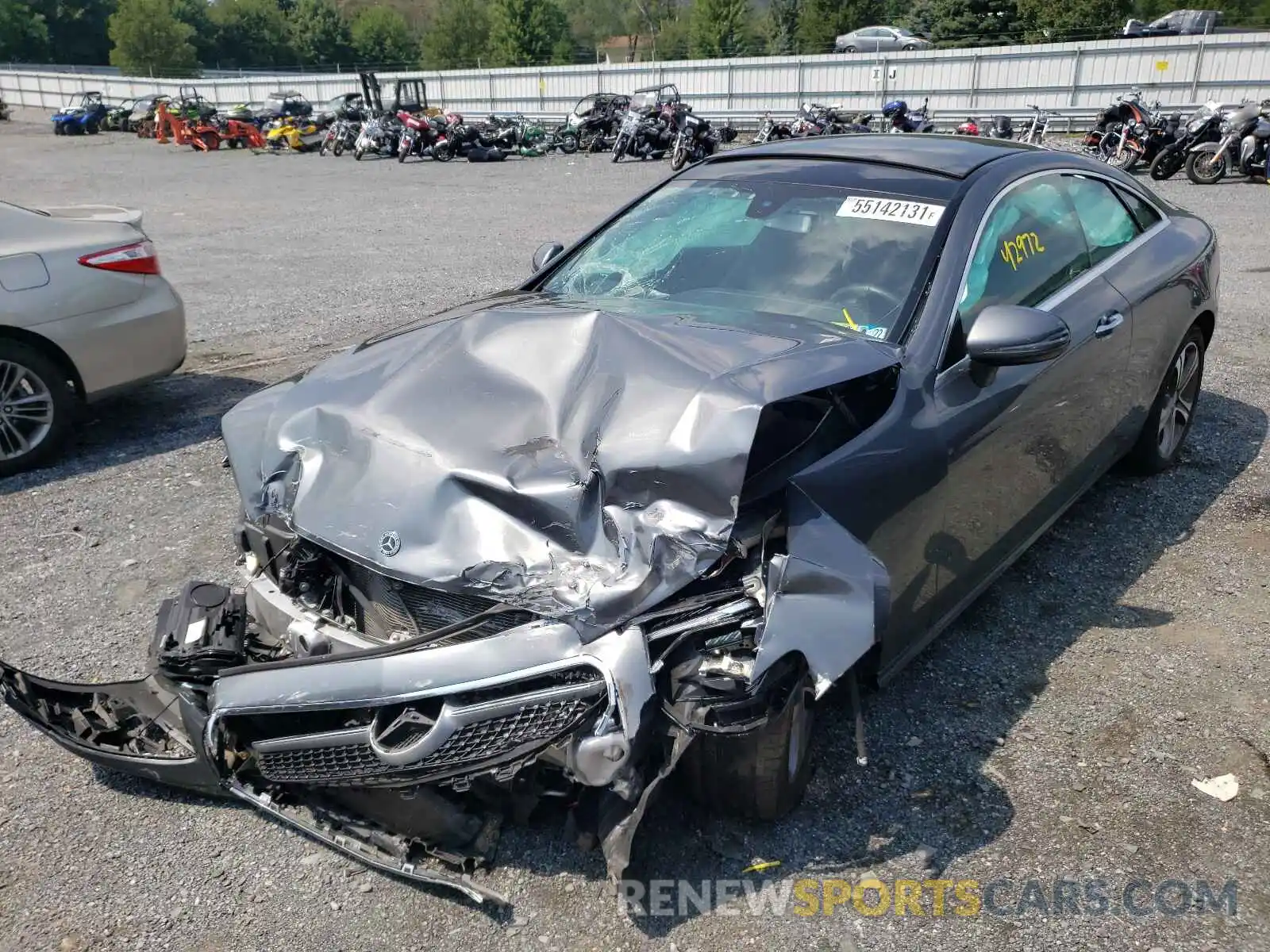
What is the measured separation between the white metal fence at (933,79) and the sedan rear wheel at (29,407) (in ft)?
80.2

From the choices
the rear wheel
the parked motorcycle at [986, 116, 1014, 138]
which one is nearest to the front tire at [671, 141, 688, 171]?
the parked motorcycle at [986, 116, 1014, 138]

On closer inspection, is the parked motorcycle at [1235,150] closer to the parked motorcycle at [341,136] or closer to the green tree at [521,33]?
the parked motorcycle at [341,136]

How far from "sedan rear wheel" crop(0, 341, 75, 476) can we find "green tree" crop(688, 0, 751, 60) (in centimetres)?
6324

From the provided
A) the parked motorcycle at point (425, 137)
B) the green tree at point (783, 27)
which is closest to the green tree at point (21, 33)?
the green tree at point (783, 27)

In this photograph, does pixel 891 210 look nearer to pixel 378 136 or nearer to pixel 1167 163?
pixel 1167 163

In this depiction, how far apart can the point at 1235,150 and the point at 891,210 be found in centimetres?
1558

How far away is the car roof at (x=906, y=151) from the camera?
3.87 m

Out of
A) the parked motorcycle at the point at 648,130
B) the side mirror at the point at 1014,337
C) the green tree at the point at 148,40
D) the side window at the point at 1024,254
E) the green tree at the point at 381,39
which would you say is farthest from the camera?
the green tree at the point at 381,39

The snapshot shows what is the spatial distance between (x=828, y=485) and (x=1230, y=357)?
5.67 meters

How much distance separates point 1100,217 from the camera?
4430mm

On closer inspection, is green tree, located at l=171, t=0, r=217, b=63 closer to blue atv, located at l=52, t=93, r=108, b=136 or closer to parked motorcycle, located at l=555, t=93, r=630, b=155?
blue atv, located at l=52, t=93, r=108, b=136

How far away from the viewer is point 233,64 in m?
84.2

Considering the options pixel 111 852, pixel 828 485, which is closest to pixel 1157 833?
pixel 828 485

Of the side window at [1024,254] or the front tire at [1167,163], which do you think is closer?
the side window at [1024,254]
